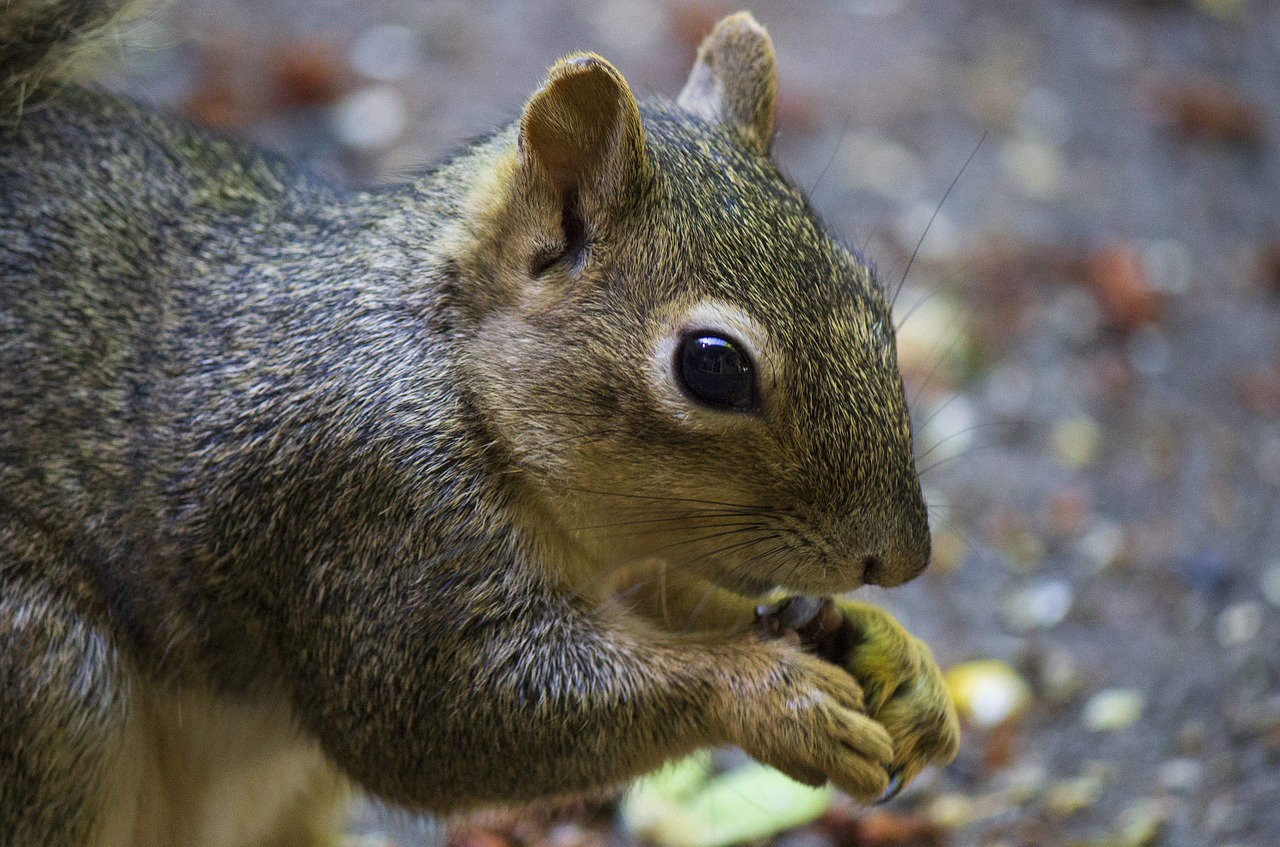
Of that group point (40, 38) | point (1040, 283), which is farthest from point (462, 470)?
point (1040, 283)

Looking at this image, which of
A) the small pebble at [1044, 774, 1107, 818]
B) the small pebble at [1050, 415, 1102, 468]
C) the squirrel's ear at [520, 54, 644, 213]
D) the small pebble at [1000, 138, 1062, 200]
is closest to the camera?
the squirrel's ear at [520, 54, 644, 213]

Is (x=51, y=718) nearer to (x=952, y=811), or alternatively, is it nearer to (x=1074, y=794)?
(x=952, y=811)

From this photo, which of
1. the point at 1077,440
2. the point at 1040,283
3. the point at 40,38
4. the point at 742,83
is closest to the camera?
the point at 742,83

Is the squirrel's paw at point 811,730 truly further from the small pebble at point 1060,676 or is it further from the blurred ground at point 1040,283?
the small pebble at point 1060,676

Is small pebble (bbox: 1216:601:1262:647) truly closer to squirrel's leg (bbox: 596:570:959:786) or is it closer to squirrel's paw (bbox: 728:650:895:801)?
squirrel's leg (bbox: 596:570:959:786)

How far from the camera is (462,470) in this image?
2217 millimetres

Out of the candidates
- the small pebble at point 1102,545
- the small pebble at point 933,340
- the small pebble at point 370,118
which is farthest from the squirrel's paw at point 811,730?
the small pebble at point 370,118

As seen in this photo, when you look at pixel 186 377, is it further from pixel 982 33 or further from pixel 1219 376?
pixel 982 33

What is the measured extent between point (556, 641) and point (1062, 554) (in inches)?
78.2

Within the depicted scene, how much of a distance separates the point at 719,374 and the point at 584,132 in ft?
1.30

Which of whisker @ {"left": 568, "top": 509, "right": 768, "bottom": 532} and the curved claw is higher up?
whisker @ {"left": 568, "top": 509, "right": 768, "bottom": 532}

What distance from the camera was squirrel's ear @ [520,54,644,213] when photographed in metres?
2.05

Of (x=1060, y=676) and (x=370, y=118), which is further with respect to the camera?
(x=370, y=118)

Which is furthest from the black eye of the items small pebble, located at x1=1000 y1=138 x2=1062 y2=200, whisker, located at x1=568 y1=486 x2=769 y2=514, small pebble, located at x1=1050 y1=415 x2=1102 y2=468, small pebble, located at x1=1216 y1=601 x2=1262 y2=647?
small pebble, located at x1=1000 y1=138 x2=1062 y2=200
